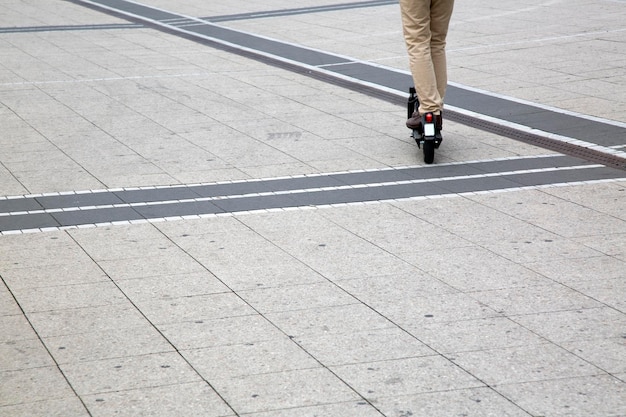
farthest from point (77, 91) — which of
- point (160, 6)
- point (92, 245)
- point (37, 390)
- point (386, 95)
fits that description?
point (160, 6)

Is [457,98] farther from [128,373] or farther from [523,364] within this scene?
[128,373]

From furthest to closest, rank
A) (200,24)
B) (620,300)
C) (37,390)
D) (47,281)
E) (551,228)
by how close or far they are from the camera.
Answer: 1. (200,24)
2. (551,228)
3. (47,281)
4. (620,300)
5. (37,390)

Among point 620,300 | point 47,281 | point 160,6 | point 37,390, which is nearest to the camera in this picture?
point 37,390

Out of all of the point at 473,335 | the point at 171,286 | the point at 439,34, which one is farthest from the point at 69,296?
the point at 439,34

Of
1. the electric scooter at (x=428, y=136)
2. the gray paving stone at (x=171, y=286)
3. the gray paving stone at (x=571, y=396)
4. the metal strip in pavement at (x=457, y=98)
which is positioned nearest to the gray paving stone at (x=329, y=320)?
the gray paving stone at (x=171, y=286)

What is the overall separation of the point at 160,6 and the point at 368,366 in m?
16.8

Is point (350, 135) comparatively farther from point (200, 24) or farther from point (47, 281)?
point (200, 24)

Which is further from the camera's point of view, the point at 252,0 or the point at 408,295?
the point at 252,0

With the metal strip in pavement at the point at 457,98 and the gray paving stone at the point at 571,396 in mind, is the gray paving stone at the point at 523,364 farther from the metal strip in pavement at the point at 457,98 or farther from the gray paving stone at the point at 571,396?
the metal strip in pavement at the point at 457,98

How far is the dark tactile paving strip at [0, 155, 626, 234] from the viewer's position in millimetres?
6746

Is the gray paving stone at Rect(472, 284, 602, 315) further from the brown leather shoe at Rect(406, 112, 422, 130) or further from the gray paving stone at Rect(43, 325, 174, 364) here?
the brown leather shoe at Rect(406, 112, 422, 130)

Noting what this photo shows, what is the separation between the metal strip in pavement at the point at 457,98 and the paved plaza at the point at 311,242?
0.04 meters

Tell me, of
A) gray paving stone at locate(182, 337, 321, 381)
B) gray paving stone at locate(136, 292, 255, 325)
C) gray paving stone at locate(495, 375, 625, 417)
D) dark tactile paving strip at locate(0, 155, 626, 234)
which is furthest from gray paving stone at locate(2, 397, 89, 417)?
dark tactile paving strip at locate(0, 155, 626, 234)

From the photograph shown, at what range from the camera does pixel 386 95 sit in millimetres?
10820
